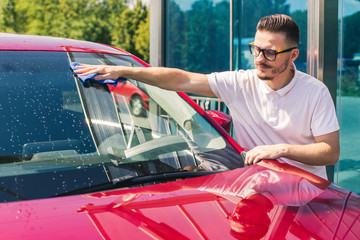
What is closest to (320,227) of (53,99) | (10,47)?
(53,99)

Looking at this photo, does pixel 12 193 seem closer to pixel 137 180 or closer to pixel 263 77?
pixel 137 180

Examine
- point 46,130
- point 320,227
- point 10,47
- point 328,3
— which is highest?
point 328,3

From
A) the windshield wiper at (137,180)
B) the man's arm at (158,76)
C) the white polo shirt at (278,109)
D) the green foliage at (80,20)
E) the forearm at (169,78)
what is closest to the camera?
A: the windshield wiper at (137,180)

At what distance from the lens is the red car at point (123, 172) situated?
5.68ft

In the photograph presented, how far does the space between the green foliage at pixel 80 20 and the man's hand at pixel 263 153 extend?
1671 cm

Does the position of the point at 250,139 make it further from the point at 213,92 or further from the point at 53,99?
the point at 53,99

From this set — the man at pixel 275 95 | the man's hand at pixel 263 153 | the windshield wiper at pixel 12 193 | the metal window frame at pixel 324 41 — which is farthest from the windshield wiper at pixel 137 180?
the metal window frame at pixel 324 41

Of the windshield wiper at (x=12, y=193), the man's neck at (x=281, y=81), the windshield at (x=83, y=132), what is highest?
the man's neck at (x=281, y=81)

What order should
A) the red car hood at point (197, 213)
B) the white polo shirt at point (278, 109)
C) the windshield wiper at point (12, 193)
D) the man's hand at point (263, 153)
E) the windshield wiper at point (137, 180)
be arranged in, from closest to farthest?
the red car hood at point (197, 213) < the windshield wiper at point (12, 193) < the windshield wiper at point (137, 180) < the man's hand at point (263, 153) < the white polo shirt at point (278, 109)

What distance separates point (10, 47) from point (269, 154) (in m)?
1.48

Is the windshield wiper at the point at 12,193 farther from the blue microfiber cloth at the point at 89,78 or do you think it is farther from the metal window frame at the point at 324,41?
the metal window frame at the point at 324,41

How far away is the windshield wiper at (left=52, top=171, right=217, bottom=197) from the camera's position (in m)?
2.07

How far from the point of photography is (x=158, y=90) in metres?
3.01

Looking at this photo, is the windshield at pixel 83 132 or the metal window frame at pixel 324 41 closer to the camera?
the windshield at pixel 83 132
